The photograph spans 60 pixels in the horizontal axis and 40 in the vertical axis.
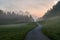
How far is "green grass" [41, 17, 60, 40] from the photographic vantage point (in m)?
4.36

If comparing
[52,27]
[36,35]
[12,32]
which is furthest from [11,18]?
[36,35]

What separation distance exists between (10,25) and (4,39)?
41 centimetres

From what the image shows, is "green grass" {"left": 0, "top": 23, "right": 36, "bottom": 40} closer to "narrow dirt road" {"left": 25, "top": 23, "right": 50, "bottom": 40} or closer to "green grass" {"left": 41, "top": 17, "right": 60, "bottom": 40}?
"narrow dirt road" {"left": 25, "top": 23, "right": 50, "bottom": 40}

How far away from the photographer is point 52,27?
4.47 m

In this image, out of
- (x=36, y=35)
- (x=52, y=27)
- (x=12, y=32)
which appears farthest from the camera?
(x=36, y=35)

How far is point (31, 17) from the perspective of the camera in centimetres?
442

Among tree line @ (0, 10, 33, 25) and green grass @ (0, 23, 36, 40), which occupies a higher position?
tree line @ (0, 10, 33, 25)

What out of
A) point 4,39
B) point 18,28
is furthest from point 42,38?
point 4,39

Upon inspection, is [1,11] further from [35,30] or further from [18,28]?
[35,30]

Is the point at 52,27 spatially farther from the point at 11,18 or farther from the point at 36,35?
the point at 11,18

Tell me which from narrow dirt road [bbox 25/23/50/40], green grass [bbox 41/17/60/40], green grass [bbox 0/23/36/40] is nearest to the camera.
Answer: green grass [bbox 0/23/36/40]

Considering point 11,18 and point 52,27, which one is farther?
point 52,27

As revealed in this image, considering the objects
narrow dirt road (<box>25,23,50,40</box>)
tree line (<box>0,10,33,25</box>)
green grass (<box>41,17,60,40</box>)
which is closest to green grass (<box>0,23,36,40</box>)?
tree line (<box>0,10,33,25</box>)

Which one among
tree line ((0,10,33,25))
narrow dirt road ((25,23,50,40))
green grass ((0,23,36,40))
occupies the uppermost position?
tree line ((0,10,33,25))
